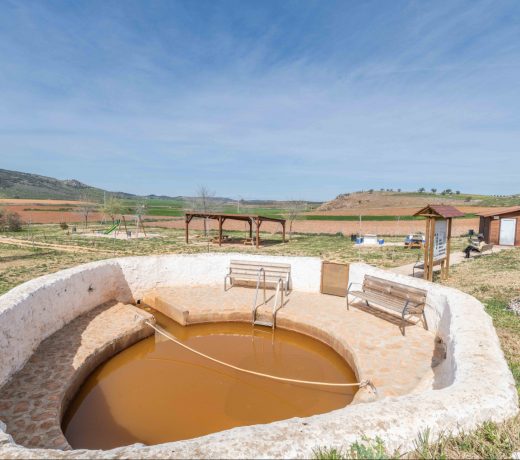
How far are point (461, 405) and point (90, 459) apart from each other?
2736 mm

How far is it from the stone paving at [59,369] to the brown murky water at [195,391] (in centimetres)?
31

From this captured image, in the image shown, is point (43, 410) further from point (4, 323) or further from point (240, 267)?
point (240, 267)

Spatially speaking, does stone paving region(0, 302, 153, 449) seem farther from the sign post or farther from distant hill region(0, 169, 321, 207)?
distant hill region(0, 169, 321, 207)

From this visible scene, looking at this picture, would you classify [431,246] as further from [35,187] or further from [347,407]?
[35,187]

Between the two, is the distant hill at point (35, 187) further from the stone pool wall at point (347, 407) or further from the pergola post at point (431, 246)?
the pergola post at point (431, 246)

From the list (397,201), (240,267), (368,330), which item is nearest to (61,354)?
(240,267)

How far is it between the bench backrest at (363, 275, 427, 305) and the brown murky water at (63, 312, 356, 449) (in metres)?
1.74

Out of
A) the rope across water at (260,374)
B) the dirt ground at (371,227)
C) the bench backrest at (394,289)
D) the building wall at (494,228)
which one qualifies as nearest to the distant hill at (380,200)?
the dirt ground at (371,227)

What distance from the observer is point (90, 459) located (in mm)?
1965

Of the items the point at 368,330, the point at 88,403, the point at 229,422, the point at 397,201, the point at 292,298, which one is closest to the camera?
the point at 229,422

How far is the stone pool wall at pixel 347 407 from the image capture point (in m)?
2.11

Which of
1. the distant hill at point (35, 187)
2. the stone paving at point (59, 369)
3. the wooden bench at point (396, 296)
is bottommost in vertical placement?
the stone paving at point (59, 369)

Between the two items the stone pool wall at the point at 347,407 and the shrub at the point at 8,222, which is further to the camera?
the shrub at the point at 8,222

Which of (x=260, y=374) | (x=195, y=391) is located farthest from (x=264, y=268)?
(x=195, y=391)
